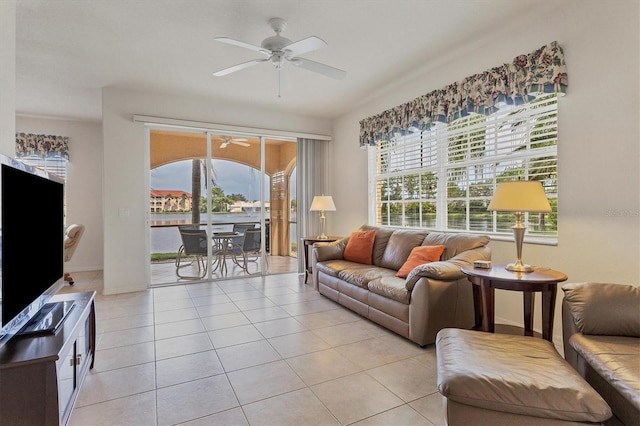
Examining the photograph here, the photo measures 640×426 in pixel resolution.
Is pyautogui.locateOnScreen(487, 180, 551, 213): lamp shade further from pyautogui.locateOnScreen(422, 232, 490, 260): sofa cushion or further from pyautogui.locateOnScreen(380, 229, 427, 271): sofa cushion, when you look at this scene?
pyautogui.locateOnScreen(380, 229, 427, 271): sofa cushion

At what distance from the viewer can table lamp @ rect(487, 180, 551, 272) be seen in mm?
2346

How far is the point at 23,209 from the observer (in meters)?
1.74

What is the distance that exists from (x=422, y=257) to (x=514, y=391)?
194 cm

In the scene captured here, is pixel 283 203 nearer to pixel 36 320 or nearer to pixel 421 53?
pixel 421 53

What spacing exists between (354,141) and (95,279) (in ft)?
15.9

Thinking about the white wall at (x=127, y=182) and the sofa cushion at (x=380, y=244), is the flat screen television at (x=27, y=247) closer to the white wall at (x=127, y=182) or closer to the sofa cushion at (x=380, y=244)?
the white wall at (x=127, y=182)

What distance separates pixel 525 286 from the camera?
7.35ft

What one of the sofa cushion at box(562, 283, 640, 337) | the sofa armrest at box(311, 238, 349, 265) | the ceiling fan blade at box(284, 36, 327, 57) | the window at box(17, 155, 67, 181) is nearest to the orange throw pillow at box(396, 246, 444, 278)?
the sofa armrest at box(311, 238, 349, 265)

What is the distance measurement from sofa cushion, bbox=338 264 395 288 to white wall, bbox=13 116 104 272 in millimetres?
5154

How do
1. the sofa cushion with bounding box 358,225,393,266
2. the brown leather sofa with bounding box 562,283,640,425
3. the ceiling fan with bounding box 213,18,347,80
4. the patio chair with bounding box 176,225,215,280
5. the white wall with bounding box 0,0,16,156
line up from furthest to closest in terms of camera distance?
the patio chair with bounding box 176,225,215,280
the sofa cushion with bounding box 358,225,393,266
the ceiling fan with bounding box 213,18,347,80
the white wall with bounding box 0,0,16,156
the brown leather sofa with bounding box 562,283,640,425

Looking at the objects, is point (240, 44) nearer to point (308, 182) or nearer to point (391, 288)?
point (391, 288)

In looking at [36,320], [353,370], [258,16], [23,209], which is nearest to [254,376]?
[353,370]

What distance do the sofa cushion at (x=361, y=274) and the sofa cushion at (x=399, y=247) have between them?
0.41 ft

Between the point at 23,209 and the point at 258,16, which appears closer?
the point at 23,209
